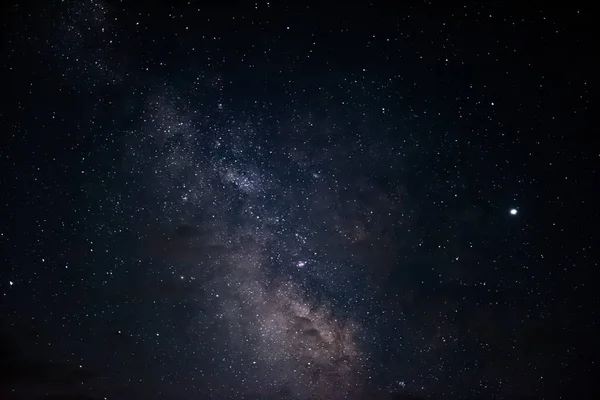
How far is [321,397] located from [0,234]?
55.9 feet

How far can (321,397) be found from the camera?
20.1 m

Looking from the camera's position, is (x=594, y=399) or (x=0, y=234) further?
(x=594, y=399)

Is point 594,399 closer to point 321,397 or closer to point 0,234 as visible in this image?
point 321,397

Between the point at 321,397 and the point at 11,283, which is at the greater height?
the point at 11,283

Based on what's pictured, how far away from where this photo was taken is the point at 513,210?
36.2 feet

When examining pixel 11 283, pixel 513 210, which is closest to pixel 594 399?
pixel 513 210

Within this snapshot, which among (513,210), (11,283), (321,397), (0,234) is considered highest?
(513,210)

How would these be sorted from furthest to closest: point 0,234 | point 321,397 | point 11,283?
point 321,397
point 11,283
point 0,234

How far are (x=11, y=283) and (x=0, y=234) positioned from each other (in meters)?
1.92

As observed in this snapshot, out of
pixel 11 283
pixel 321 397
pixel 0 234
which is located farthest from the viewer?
pixel 321 397

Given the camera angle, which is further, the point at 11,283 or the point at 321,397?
the point at 321,397

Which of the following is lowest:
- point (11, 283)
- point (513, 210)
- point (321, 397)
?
point (321, 397)

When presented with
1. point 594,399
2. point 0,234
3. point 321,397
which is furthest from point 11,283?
point 594,399

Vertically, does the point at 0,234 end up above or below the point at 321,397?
above
